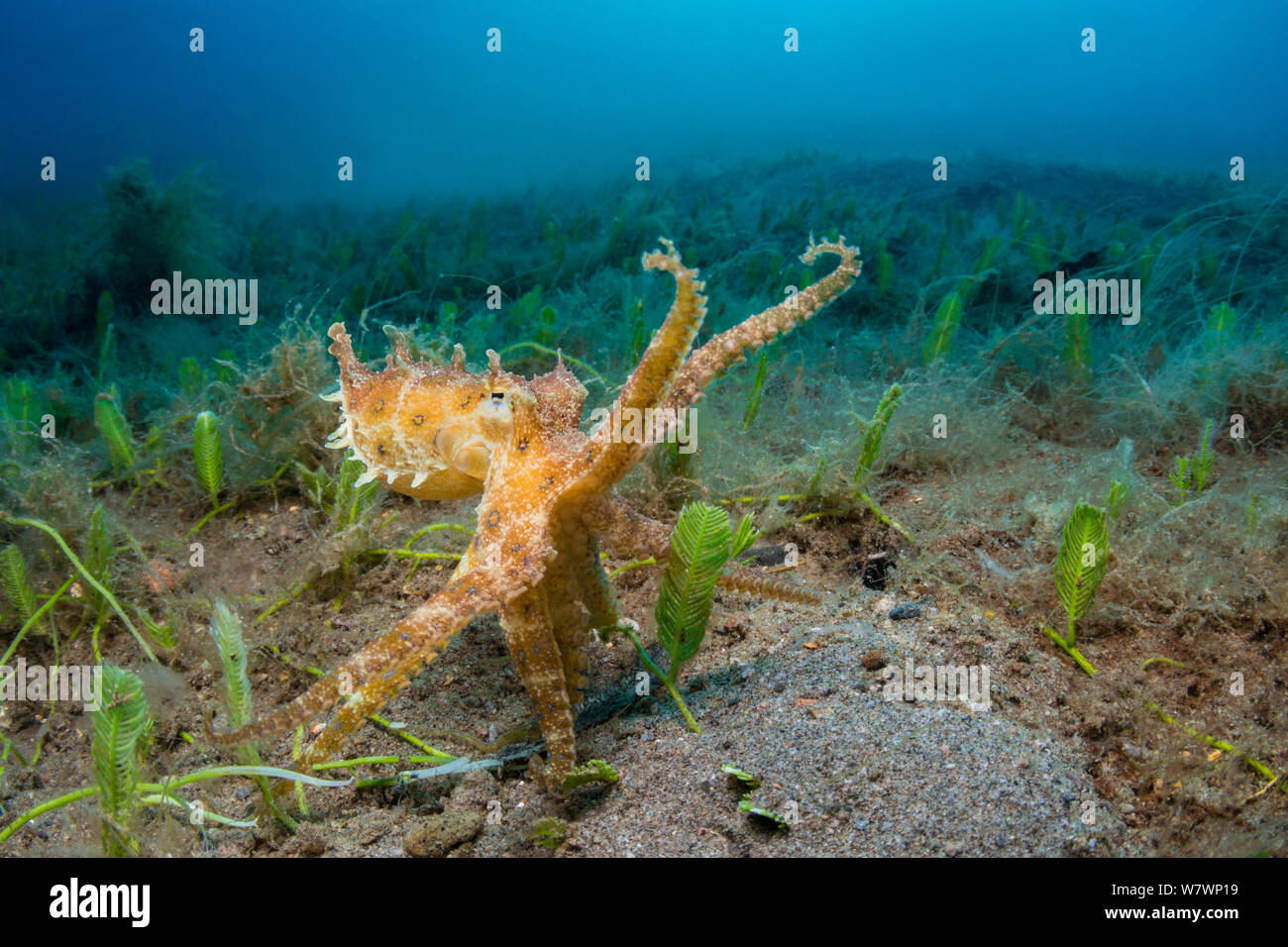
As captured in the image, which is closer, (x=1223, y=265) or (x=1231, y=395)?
(x=1231, y=395)

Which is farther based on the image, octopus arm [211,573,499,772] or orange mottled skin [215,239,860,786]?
orange mottled skin [215,239,860,786]

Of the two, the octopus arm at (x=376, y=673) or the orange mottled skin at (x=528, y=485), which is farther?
the orange mottled skin at (x=528, y=485)

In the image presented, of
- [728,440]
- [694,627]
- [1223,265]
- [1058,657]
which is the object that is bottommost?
[1058,657]

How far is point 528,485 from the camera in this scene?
90.3 inches

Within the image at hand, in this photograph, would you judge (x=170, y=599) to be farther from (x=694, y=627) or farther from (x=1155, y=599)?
(x=1155, y=599)

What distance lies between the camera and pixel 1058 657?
2.77 m

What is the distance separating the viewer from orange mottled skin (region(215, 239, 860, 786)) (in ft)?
6.48

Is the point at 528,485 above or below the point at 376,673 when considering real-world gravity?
above

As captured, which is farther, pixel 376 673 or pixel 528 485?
pixel 528 485

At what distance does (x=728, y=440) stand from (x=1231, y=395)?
10.7 feet

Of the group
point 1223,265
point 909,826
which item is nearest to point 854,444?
point 909,826

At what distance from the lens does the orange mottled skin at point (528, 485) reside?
1976 mm
